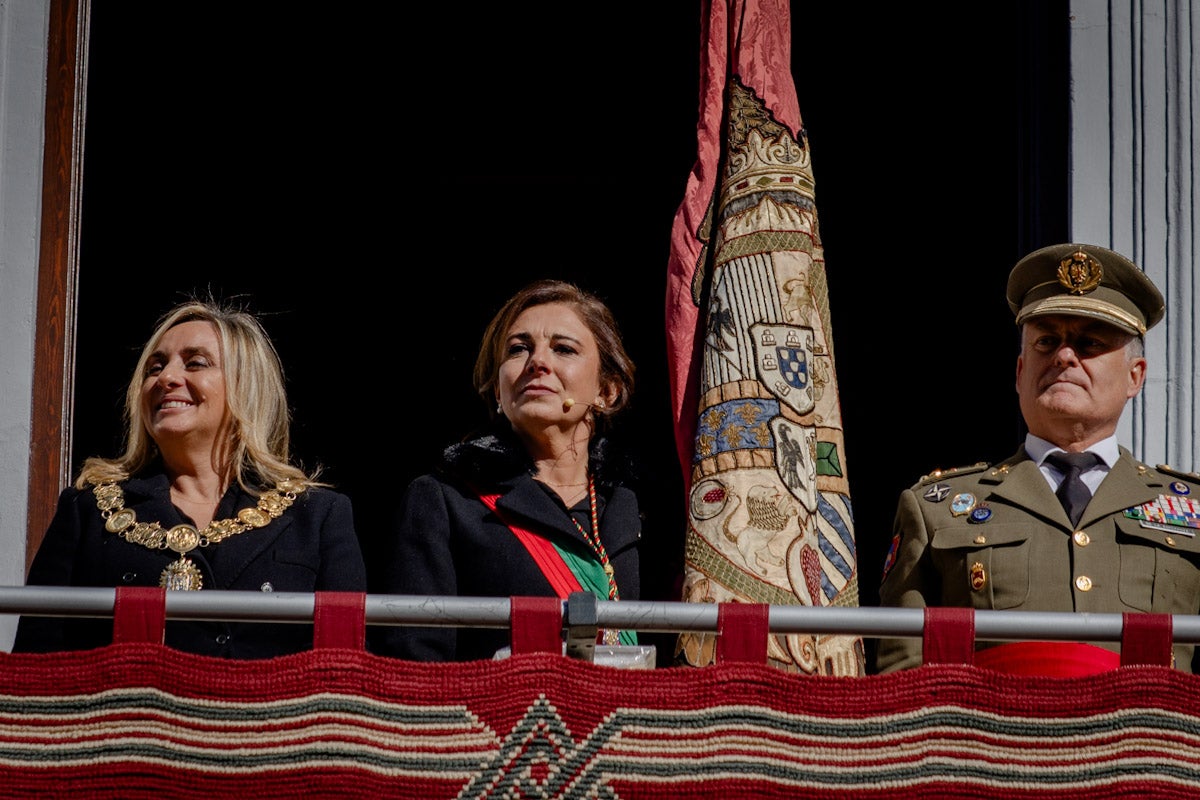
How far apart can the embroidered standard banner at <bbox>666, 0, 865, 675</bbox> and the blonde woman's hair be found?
97cm

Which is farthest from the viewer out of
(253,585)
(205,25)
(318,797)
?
(205,25)

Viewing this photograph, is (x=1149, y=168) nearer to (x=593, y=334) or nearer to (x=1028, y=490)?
(x=1028, y=490)

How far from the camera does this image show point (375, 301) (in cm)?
677

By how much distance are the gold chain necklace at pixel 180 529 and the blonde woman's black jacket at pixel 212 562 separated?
0.05 ft

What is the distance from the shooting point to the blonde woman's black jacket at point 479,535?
3.77m

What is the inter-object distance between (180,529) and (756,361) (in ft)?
4.49

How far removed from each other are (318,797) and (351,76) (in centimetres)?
428

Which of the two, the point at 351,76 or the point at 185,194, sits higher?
the point at 351,76

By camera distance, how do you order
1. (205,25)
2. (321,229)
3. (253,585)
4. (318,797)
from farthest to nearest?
(321,229) < (205,25) < (253,585) < (318,797)

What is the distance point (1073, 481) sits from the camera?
3830 mm

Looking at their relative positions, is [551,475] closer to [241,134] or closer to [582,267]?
[582,267]

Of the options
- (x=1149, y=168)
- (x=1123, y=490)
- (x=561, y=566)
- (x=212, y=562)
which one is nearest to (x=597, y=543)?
(x=561, y=566)

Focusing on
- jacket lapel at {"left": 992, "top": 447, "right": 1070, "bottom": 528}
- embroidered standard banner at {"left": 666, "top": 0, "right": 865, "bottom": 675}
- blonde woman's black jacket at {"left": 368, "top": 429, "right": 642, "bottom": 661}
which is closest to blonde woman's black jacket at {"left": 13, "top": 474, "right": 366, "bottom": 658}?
blonde woman's black jacket at {"left": 368, "top": 429, "right": 642, "bottom": 661}

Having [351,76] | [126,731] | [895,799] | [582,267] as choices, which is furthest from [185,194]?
[895,799]
